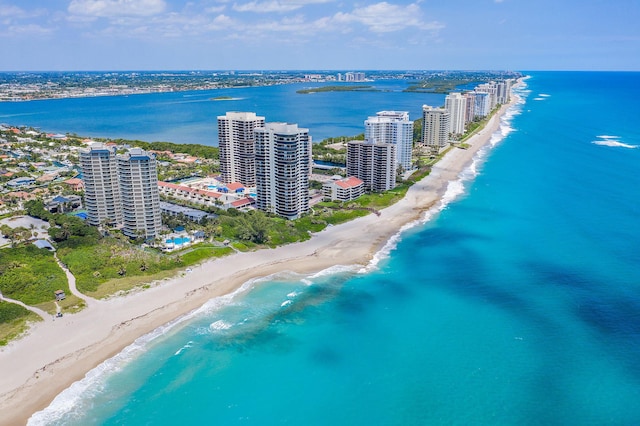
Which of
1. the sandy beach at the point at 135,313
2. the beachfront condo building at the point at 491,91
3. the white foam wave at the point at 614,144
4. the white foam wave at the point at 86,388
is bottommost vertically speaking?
the white foam wave at the point at 86,388

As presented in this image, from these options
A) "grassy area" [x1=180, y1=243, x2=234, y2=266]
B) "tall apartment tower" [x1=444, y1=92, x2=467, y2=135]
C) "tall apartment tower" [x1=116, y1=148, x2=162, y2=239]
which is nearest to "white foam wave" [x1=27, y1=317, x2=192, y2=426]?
"grassy area" [x1=180, y1=243, x2=234, y2=266]

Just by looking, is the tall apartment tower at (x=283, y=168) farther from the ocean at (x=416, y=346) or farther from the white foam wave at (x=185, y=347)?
the white foam wave at (x=185, y=347)

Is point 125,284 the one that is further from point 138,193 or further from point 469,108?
point 469,108

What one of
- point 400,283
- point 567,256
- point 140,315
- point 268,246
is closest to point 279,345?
point 140,315

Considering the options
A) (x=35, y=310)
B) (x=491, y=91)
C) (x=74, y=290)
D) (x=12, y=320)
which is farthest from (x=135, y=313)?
(x=491, y=91)

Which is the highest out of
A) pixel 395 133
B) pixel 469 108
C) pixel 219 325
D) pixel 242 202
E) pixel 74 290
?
pixel 469 108

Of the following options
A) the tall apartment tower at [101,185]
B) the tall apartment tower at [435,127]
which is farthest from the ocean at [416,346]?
the tall apartment tower at [435,127]

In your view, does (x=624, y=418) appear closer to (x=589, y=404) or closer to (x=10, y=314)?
(x=589, y=404)
